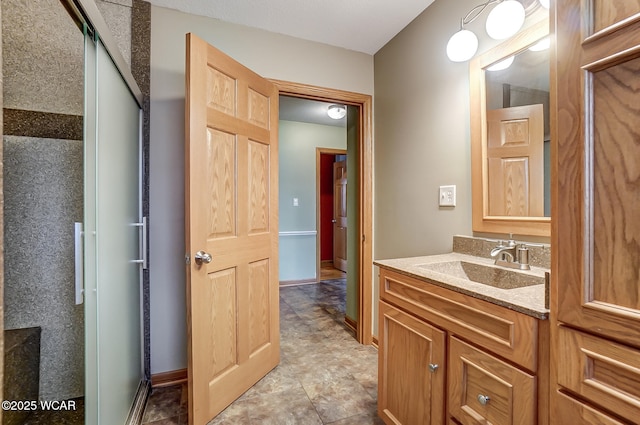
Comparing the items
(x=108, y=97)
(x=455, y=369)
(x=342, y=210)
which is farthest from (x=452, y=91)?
(x=342, y=210)

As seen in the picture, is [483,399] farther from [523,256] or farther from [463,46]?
[463,46]

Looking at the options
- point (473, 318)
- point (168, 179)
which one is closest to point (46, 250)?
point (168, 179)

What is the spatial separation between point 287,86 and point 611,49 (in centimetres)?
185

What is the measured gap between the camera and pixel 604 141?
639mm

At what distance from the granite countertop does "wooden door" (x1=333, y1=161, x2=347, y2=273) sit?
3.78 metres

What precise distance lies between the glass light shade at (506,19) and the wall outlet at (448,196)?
0.76m

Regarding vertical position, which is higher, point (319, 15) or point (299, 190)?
point (319, 15)

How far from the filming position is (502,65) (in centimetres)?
147

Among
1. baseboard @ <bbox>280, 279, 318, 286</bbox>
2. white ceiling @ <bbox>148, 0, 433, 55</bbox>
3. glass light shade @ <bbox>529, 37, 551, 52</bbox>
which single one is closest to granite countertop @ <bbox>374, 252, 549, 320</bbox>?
glass light shade @ <bbox>529, 37, 551, 52</bbox>

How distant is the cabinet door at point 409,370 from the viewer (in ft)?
3.70

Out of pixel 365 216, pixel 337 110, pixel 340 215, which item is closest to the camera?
pixel 365 216

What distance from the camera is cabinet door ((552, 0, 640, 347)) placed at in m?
0.60

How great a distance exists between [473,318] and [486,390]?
0.22 meters

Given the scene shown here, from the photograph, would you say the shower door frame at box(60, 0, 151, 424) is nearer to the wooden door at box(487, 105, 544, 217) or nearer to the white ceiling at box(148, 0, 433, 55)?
the white ceiling at box(148, 0, 433, 55)
